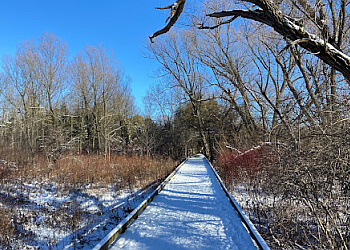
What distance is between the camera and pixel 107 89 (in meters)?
27.3

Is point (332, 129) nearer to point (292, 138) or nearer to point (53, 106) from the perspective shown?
point (292, 138)

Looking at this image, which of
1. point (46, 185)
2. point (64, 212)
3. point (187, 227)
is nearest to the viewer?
point (187, 227)

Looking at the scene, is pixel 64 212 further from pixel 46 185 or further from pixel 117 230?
pixel 46 185

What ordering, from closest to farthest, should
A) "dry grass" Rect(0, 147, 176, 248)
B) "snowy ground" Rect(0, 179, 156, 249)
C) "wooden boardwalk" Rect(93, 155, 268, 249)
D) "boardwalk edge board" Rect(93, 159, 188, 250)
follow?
"boardwalk edge board" Rect(93, 159, 188, 250) → "wooden boardwalk" Rect(93, 155, 268, 249) → "snowy ground" Rect(0, 179, 156, 249) → "dry grass" Rect(0, 147, 176, 248)

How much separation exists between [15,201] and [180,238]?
5737 millimetres

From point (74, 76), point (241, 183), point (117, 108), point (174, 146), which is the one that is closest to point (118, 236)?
point (241, 183)

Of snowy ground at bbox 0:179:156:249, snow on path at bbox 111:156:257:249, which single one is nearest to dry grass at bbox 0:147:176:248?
snowy ground at bbox 0:179:156:249

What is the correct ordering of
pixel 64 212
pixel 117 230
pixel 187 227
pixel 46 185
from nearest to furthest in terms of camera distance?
pixel 117 230 < pixel 187 227 < pixel 64 212 < pixel 46 185

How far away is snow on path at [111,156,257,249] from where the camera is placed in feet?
12.0

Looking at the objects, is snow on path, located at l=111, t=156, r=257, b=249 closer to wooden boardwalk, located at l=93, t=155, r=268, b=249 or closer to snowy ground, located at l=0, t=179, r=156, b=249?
wooden boardwalk, located at l=93, t=155, r=268, b=249

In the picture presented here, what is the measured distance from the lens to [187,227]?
445cm

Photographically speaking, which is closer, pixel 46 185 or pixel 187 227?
pixel 187 227

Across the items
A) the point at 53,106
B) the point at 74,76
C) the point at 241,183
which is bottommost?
the point at 241,183

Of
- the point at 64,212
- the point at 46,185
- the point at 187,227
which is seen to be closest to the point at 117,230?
the point at 187,227
